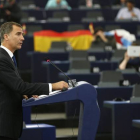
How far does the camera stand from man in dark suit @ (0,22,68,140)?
3.61 metres

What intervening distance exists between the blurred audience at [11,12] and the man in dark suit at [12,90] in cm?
752

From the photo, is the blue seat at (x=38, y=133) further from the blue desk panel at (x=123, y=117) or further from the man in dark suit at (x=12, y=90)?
the man in dark suit at (x=12, y=90)

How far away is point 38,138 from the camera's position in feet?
17.4

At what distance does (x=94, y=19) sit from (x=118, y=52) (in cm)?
308

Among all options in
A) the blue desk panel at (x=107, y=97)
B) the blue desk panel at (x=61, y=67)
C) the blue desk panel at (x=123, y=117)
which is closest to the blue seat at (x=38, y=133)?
the blue desk panel at (x=123, y=117)

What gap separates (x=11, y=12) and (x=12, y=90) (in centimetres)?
774

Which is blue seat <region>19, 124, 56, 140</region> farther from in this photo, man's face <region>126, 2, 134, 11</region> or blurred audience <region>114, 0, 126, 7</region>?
blurred audience <region>114, 0, 126, 7</region>

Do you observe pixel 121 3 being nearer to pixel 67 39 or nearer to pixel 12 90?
pixel 67 39

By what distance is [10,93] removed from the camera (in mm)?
3662

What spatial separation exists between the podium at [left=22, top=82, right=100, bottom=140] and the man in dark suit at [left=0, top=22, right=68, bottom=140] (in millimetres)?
63

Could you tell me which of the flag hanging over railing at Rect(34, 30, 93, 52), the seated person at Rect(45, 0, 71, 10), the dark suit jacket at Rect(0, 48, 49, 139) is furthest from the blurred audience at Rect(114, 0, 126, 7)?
the dark suit jacket at Rect(0, 48, 49, 139)

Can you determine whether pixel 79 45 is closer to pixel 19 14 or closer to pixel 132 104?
pixel 19 14

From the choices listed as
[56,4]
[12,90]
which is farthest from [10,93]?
[56,4]

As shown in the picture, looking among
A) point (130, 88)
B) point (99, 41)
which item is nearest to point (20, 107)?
point (130, 88)
